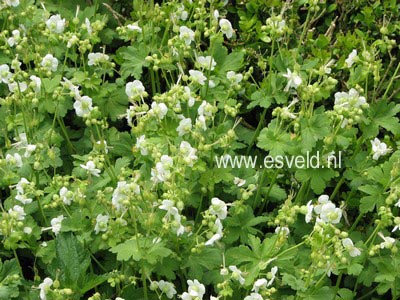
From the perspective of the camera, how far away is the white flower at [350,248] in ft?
9.37

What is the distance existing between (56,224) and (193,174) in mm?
598

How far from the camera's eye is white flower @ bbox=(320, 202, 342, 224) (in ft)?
8.98

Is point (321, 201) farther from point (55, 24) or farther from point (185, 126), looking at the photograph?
point (55, 24)

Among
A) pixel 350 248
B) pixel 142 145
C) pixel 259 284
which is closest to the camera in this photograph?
pixel 259 284

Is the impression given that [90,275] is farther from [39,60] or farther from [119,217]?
[39,60]

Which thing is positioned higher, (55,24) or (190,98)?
(55,24)

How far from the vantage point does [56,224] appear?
3.13 metres

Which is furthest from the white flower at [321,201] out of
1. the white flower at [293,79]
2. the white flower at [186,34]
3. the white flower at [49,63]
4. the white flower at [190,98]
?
the white flower at [49,63]

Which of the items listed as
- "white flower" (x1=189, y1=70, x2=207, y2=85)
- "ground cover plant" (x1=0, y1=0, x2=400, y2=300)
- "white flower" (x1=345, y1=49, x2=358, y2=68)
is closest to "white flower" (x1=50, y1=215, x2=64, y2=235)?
"ground cover plant" (x1=0, y1=0, x2=400, y2=300)

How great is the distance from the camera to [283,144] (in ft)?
10.6

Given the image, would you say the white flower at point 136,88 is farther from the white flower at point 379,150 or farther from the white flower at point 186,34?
the white flower at point 379,150

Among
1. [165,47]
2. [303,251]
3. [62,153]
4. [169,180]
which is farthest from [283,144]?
[62,153]

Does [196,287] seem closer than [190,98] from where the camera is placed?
Yes

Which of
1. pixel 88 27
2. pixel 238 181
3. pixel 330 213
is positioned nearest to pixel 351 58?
pixel 238 181
